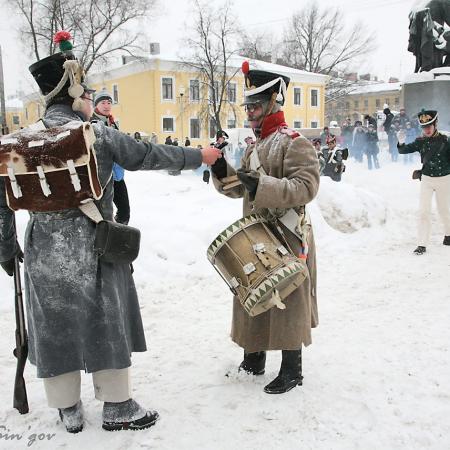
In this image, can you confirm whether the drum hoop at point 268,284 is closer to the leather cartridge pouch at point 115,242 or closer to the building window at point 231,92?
the leather cartridge pouch at point 115,242

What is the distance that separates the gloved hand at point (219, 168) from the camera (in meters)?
3.32

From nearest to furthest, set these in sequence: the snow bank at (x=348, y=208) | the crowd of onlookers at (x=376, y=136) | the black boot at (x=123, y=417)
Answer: the black boot at (x=123, y=417) < the snow bank at (x=348, y=208) < the crowd of onlookers at (x=376, y=136)

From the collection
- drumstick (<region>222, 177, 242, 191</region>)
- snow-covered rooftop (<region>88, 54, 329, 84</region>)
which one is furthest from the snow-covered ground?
snow-covered rooftop (<region>88, 54, 329, 84</region>)

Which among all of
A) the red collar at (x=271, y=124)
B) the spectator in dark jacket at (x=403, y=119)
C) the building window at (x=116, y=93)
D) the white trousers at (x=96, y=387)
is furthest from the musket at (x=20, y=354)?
the building window at (x=116, y=93)

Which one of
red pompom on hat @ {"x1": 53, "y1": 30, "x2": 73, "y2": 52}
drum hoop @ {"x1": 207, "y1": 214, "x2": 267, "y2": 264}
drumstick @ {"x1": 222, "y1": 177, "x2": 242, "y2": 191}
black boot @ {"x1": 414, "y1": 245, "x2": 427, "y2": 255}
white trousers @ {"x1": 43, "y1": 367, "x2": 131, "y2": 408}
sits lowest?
black boot @ {"x1": 414, "y1": 245, "x2": 427, "y2": 255}

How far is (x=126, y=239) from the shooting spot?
286cm

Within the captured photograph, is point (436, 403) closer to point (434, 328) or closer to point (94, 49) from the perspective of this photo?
point (434, 328)

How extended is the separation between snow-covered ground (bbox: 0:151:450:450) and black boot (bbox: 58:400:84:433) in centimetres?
6

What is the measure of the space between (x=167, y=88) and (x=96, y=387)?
3991 cm

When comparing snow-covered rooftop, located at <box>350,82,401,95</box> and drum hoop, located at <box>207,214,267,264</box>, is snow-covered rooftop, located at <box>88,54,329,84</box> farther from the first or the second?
drum hoop, located at <box>207,214,267,264</box>

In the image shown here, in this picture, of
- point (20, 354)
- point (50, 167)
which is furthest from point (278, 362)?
point (50, 167)

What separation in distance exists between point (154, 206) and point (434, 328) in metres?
5.08

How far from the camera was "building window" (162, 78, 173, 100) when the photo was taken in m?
40.7

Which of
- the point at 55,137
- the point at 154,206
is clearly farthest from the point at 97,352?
the point at 154,206
